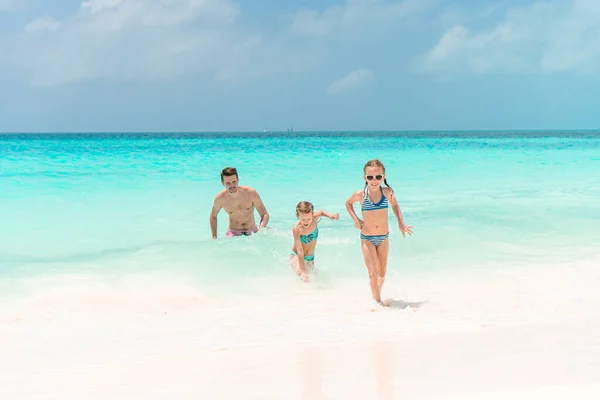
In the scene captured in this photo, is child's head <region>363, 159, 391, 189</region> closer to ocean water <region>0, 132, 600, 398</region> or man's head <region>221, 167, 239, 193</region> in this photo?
ocean water <region>0, 132, 600, 398</region>

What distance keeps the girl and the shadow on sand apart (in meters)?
1.09

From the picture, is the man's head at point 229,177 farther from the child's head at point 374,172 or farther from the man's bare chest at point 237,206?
the child's head at point 374,172

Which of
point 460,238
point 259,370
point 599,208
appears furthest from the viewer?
point 599,208

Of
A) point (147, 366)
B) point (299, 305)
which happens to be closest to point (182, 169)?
A: point (299, 305)

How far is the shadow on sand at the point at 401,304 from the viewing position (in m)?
5.33

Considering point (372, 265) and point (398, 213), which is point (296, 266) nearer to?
point (372, 265)

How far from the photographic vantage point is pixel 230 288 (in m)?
6.13

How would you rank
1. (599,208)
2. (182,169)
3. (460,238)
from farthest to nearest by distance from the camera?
1. (182,169)
2. (599,208)
3. (460,238)

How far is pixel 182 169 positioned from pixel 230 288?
16308 mm

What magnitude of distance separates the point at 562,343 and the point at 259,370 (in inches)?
78.2

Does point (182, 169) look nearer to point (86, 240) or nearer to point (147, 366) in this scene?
point (86, 240)

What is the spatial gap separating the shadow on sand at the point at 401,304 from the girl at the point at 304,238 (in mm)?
1092

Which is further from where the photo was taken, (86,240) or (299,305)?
(86,240)

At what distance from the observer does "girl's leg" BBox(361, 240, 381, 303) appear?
5441 millimetres
